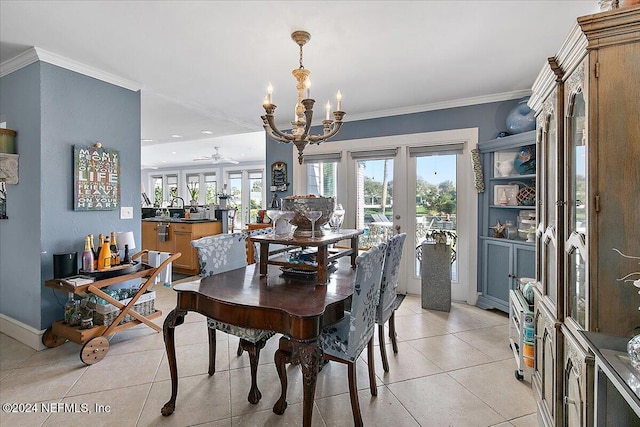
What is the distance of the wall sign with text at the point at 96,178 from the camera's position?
111 inches

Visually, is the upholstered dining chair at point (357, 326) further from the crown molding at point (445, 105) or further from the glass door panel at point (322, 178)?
the glass door panel at point (322, 178)

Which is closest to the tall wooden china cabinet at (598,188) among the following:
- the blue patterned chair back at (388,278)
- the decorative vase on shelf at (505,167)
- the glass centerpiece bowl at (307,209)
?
the blue patterned chair back at (388,278)

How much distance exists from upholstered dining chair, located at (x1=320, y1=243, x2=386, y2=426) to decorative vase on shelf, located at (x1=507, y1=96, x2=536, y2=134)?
2.48m

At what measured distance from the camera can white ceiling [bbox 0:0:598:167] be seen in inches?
79.4

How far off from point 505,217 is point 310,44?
287cm

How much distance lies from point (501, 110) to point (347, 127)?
192cm

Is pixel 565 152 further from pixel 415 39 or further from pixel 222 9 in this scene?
pixel 222 9

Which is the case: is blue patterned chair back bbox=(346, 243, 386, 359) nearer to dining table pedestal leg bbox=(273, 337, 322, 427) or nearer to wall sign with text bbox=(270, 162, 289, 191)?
dining table pedestal leg bbox=(273, 337, 322, 427)

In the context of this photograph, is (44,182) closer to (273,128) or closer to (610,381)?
(273,128)

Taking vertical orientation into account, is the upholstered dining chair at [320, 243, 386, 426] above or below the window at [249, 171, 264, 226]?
below

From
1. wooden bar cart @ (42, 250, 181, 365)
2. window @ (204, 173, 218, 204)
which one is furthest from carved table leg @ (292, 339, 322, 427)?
window @ (204, 173, 218, 204)

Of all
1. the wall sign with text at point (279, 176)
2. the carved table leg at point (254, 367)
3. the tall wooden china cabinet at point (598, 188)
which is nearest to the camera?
the tall wooden china cabinet at point (598, 188)

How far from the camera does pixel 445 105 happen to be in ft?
12.9

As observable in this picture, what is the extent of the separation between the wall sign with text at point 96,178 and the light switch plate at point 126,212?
73mm
